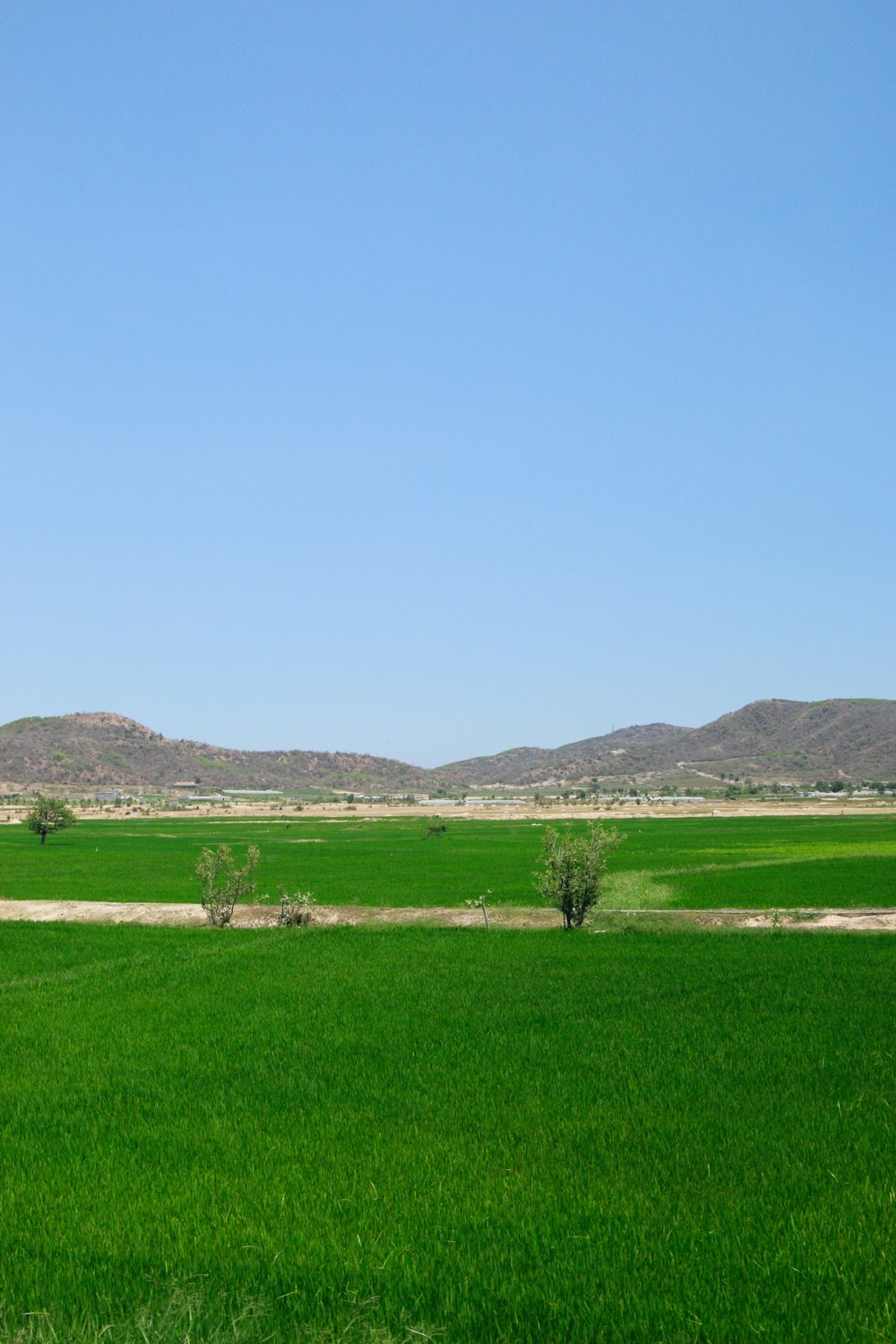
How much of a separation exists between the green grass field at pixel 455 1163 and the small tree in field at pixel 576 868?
9435mm

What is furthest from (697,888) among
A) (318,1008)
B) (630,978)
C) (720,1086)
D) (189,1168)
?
(189,1168)

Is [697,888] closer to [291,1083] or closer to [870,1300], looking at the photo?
[291,1083]

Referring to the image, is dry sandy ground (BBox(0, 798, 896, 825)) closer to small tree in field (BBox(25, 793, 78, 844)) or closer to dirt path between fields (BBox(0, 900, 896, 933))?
small tree in field (BBox(25, 793, 78, 844))

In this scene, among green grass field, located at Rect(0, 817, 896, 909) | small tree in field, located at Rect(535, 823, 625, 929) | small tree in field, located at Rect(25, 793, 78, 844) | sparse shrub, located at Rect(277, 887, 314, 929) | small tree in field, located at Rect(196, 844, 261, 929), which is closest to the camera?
Result: small tree in field, located at Rect(535, 823, 625, 929)

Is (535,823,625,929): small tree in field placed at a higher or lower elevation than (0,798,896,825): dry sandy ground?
higher

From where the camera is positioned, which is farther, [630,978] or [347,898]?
[347,898]

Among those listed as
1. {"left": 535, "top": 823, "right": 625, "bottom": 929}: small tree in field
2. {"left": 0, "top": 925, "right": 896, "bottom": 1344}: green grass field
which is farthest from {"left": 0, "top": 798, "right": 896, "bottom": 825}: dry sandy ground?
{"left": 0, "top": 925, "right": 896, "bottom": 1344}: green grass field

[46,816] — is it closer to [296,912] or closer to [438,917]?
[296,912]

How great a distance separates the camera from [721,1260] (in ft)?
26.4

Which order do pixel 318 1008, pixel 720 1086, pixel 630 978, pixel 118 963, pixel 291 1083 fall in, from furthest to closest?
pixel 118 963
pixel 630 978
pixel 318 1008
pixel 291 1083
pixel 720 1086

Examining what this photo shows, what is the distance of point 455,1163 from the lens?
1056 centimetres

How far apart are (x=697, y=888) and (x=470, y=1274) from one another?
3961 centimetres

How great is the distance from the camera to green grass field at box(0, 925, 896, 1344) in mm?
7516

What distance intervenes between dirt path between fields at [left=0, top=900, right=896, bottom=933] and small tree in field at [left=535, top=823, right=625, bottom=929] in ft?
3.91
